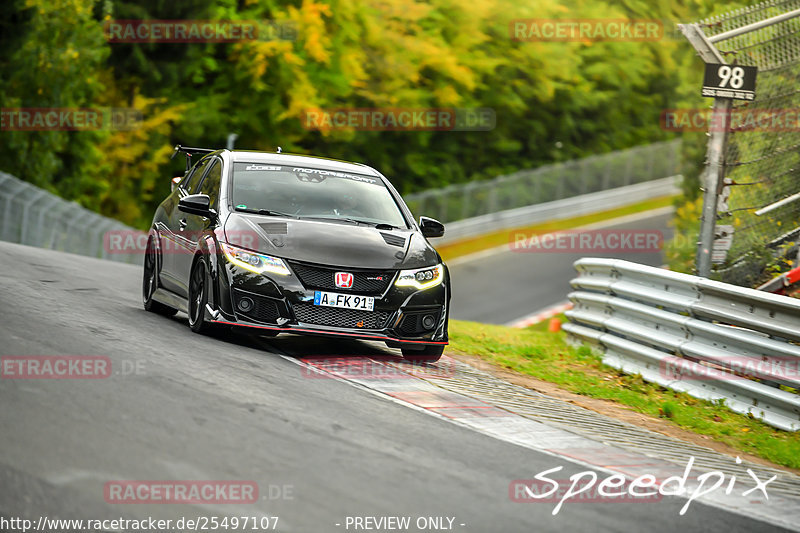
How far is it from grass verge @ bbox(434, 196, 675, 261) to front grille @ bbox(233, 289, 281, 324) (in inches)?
1172

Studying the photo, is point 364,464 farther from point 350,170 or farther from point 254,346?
point 350,170

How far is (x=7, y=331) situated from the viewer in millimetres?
8812

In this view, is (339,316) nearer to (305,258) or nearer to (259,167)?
(305,258)

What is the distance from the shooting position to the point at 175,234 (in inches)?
451

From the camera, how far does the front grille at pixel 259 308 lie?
9602 millimetres

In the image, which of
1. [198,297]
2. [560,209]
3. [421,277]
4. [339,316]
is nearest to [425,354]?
[421,277]

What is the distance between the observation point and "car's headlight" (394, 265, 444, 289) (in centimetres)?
990

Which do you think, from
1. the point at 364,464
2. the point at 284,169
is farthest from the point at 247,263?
the point at 364,464

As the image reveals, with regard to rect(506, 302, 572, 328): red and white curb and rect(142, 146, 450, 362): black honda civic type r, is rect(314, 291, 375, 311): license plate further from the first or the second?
rect(506, 302, 572, 328): red and white curb

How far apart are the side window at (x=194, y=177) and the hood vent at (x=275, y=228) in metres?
2.08

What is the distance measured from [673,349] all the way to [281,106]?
31.2m

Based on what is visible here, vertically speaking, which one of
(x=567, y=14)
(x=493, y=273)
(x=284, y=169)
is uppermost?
(x=567, y=14)

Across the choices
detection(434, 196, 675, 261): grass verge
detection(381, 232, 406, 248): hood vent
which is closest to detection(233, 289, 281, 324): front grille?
detection(381, 232, 406, 248): hood vent

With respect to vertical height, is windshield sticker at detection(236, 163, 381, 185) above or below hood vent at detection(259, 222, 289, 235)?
above
